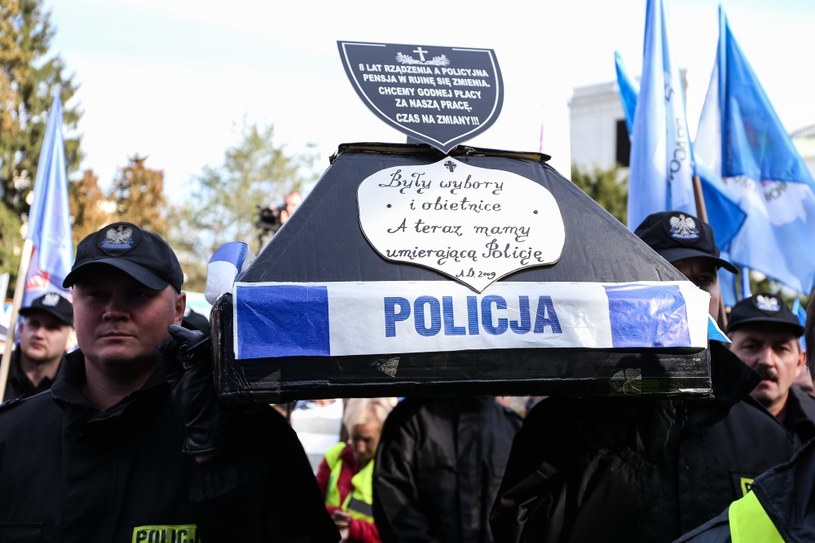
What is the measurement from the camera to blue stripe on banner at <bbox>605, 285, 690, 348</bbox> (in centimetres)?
230

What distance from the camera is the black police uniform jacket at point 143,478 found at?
8.58ft

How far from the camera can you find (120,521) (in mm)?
2857

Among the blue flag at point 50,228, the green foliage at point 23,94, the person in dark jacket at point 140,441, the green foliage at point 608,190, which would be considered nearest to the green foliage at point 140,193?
the green foliage at point 23,94

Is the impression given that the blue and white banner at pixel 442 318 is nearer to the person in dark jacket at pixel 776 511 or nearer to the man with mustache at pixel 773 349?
the person in dark jacket at pixel 776 511

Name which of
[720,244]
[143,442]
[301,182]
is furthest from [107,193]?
[143,442]

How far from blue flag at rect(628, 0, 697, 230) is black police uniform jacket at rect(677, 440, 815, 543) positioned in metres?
3.56

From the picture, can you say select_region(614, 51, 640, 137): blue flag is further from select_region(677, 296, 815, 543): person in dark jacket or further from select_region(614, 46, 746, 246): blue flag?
select_region(677, 296, 815, 543): person in dark jacket

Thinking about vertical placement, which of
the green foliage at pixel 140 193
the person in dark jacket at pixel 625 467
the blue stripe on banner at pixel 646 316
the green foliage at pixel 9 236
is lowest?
the person in dark jacket at pixel 625 467

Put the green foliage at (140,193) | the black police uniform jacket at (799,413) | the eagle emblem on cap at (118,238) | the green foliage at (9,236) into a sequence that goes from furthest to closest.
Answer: the green foliage at (140,193), the green foliage at (9,236), the black police uniform jacket at (799,413), the eagle emblem on cap at (118,238)

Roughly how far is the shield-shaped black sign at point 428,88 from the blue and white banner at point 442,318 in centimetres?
45

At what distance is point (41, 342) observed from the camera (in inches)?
252

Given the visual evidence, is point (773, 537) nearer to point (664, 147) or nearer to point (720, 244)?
point (664, 147)

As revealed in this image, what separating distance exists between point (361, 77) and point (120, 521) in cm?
140

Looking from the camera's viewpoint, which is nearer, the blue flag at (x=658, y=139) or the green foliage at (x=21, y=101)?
the blue flag at (x=658, y=139)
